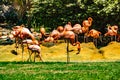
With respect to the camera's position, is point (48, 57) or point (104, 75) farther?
point (48, 57)

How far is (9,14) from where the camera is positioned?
75.8 metres

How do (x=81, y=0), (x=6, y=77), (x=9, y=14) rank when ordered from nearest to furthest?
(x=6, y=77), (x=81, y=0), (x=9, y=14)

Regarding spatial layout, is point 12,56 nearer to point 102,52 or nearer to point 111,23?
point 102,52

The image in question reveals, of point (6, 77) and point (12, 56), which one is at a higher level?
point (6, 77)

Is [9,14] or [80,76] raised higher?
[80,76]

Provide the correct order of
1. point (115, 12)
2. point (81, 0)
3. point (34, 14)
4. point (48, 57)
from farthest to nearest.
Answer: point (34, 14) < point (81, 0) < point (115, 12) < point (48, 57)

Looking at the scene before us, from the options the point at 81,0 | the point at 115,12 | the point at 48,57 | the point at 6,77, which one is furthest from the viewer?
the point at 81,0

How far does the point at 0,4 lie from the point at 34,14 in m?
27.7

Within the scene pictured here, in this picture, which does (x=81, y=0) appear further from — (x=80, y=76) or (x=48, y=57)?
(x=80, y=76)

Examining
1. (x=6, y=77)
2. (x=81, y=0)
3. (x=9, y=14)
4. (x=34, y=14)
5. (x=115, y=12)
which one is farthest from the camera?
(x=9, y=14)

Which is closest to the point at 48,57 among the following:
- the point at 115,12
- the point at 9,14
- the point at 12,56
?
the point at 12,56

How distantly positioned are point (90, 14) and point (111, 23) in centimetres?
253

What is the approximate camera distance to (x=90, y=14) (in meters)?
47.3

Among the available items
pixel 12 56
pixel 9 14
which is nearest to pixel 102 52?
pixel 12 56
